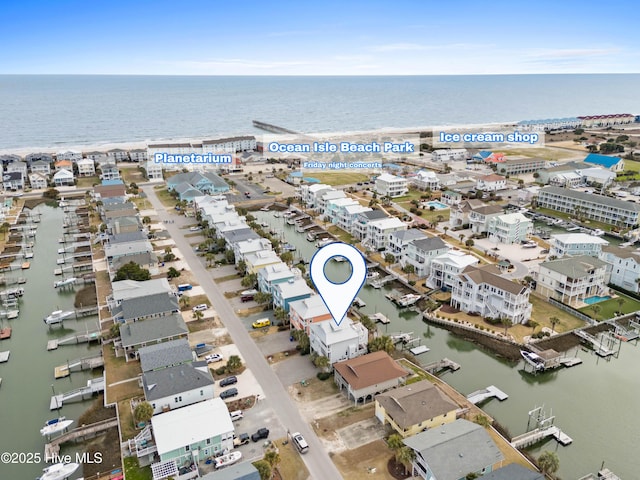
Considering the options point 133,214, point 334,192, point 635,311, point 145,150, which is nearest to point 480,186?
point 334,192

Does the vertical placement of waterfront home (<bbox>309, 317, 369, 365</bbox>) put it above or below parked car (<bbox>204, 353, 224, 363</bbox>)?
above

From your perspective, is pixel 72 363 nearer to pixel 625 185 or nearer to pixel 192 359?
Result: pixel 192 359

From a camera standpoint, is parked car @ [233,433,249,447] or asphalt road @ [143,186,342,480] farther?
parked car @ [233,433,249,447]

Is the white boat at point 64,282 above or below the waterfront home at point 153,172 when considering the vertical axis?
below

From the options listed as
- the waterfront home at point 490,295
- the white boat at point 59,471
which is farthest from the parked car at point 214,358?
the waterfront home at point 490,295

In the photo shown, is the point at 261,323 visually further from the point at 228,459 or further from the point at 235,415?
the point at 228,459

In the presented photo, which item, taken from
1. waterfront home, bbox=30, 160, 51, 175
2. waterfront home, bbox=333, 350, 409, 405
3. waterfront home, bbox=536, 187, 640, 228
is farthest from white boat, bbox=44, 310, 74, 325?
waterfront home, bbox=536, 187, 640, 228

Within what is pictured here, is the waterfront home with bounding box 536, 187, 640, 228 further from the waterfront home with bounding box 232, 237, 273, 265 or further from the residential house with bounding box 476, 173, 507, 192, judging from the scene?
the waterfront home with bounding box 232, 237, 273, 265

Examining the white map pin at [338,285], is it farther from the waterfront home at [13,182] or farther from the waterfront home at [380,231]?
the waterfront home at [13,182]
